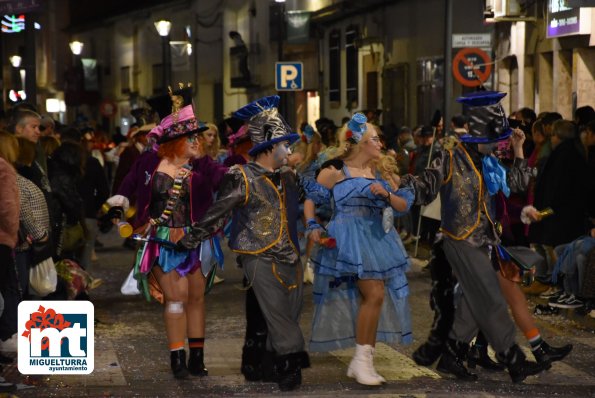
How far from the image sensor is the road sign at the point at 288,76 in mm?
24125

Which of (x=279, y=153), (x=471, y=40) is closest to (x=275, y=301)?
(x=279, y=153)

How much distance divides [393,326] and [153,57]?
4926 cm

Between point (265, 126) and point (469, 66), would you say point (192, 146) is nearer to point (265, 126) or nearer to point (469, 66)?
point (265, 126)

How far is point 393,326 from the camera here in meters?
8.38

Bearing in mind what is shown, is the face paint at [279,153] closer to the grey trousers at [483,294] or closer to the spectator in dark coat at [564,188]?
the grey trousers at [483,294]

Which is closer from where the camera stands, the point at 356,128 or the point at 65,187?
the point at 356,128

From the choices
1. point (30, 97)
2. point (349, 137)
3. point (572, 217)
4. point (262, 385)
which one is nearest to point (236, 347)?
point (262, 385)

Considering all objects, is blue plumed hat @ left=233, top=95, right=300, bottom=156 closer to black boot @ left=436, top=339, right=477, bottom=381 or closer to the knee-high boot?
black boot @ left=436, top=339, right=477, bottom=381

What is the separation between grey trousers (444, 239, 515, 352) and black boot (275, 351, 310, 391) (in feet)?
4.09

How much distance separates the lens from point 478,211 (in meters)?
8.18

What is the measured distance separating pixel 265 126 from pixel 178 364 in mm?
1767

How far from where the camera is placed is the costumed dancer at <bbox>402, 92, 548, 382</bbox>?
8.12m

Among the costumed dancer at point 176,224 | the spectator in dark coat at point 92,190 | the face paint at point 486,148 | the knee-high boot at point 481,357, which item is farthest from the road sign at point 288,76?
the face paint at point 486,148

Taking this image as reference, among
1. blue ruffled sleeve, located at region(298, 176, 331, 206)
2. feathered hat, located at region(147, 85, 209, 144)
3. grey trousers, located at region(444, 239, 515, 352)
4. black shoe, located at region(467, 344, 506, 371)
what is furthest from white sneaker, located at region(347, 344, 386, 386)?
feathered hat, located at region(147, 85, 209, 144)
